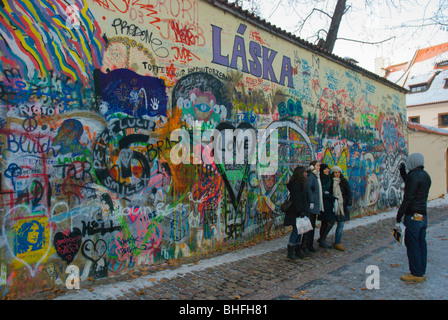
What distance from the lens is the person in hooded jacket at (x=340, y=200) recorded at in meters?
7.04

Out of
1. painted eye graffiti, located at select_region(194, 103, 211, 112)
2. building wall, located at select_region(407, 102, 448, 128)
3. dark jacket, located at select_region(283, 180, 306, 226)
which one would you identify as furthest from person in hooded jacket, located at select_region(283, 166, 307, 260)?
building wall, located at select_region(407, 102, 448, 128)

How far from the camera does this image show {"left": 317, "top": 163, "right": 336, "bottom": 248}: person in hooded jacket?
7.00 metres

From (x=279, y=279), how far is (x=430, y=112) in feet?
114

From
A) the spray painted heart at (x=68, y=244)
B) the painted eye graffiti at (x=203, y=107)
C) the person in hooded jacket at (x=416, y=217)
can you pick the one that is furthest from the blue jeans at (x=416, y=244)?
the spray painted heart at (x=68, y=244)

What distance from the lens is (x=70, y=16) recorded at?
4770mm

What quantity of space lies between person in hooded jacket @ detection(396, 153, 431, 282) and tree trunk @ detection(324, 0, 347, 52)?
40.8 ft

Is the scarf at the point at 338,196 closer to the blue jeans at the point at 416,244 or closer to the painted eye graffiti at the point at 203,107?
the blue jeans at the point at 416,244

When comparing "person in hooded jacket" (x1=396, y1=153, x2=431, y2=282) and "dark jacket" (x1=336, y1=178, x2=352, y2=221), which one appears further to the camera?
"dark jacket" (x1=336, y1=178, x2=352, y2=221)

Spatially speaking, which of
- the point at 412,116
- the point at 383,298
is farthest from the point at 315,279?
the point at 412,116

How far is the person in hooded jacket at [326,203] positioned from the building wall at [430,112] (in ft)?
103

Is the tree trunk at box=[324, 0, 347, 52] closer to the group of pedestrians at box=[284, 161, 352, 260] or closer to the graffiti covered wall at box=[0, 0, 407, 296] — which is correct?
the graffiti covered wall at box=[0, 0, 407, 296]

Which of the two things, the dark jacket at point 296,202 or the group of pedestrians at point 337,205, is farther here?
the dark jacket at point 296,202

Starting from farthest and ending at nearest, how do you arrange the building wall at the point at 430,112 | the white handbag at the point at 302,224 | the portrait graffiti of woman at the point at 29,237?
the building wall at the point at 430,112 < the white handbag at the point at 302,224 < the portrait graffiti of woman at the point at 29,237

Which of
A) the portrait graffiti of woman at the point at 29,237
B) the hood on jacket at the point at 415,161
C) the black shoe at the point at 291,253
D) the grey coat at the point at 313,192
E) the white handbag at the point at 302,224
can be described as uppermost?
the hood on jacket at the point at 415,161
